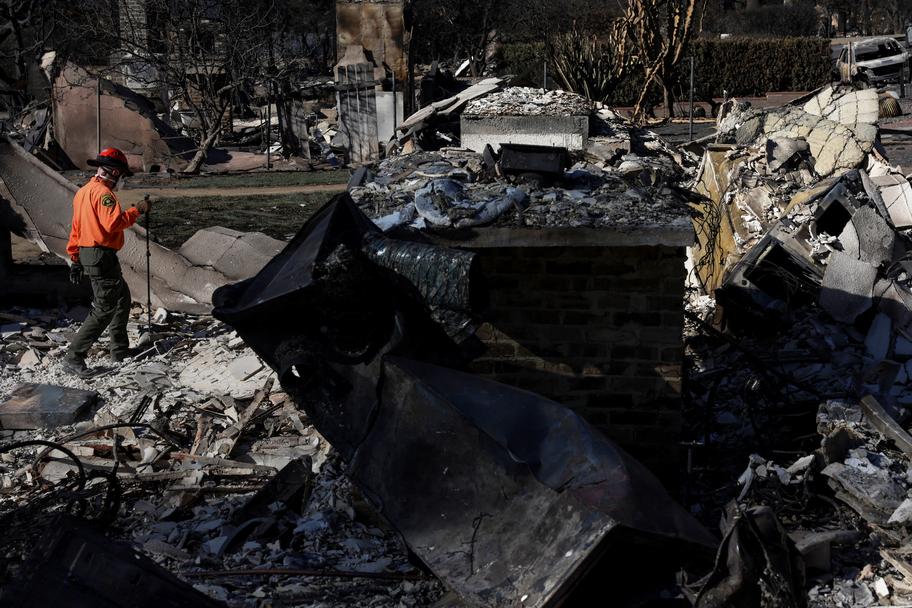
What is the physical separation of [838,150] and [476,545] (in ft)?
27.2

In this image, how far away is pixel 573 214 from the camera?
5391mm

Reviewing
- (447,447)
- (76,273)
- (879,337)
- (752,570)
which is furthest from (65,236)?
(752,570)

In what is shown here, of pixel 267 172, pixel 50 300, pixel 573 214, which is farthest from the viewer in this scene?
pixel 267 172

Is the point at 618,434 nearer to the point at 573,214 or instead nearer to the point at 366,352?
the point at 573,214

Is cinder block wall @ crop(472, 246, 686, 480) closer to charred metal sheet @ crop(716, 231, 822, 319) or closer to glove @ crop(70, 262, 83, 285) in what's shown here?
charred metal sheet @ crop(716, 231, 822, 319)

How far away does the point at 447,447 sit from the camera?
12.8 feet

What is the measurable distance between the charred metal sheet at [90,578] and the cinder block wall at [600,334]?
2.36 metres

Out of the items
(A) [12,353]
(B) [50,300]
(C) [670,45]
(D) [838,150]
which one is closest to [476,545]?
(A) [12,353]

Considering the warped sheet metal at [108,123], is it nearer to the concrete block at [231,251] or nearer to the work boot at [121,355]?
the concrete block at [231,251]

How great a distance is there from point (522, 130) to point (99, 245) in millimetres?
3526

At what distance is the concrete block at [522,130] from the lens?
313 inches

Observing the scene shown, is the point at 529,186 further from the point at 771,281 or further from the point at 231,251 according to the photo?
the point at 231,251

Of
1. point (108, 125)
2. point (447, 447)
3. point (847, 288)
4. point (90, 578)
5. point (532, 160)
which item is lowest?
point (108, 125)

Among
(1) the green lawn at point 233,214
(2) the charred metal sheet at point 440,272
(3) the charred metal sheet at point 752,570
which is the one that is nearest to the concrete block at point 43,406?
(2) the charred metal sheet at point 440,272
